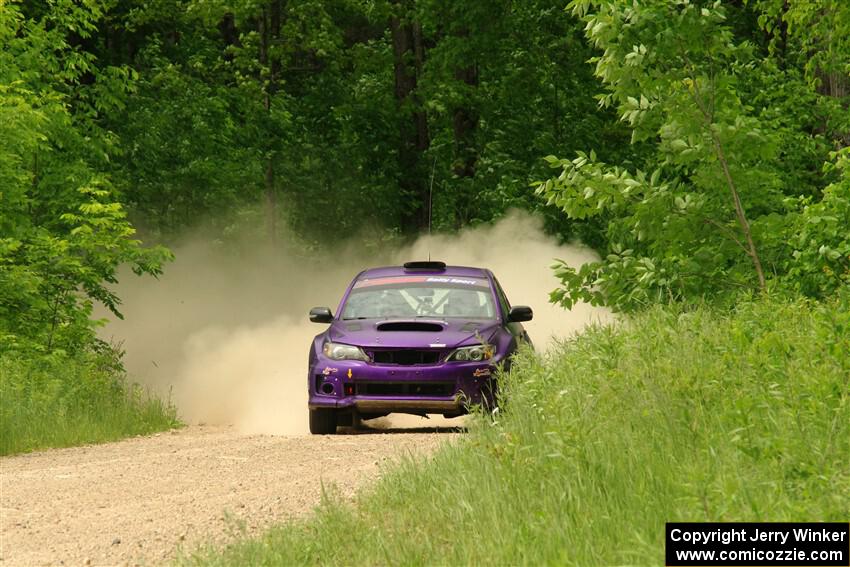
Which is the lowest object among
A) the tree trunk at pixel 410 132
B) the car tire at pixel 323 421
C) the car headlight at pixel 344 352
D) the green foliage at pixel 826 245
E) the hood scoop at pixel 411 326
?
the tree trunk at pixel 410 132

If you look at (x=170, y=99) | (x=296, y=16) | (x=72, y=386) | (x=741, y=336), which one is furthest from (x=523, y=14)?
(x=741, y=336)

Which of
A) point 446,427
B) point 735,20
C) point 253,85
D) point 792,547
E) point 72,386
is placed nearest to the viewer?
point 792,547

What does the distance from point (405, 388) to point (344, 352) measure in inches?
31.2

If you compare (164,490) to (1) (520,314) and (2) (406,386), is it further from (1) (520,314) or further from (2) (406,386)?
(1) (520,314)

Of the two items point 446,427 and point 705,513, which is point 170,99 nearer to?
point 446,427

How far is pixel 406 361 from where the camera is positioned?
48.4ft

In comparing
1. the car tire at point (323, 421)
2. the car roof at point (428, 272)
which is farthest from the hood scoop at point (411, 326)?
the car roof at point (428, 272)

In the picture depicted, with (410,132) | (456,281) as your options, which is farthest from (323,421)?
(410,132)

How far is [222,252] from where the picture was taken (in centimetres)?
3728

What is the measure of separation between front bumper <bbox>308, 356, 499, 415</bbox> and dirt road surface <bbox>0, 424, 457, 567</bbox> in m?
0.36

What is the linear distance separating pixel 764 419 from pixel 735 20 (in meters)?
22.0

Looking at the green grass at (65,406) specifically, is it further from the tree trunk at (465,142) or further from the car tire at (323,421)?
the tree trunk at (465,142)

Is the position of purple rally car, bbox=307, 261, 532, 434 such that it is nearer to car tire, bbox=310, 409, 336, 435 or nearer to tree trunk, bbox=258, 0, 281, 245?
car tire, bbox=310, 409, 336, 435

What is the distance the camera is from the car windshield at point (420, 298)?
631 inches
